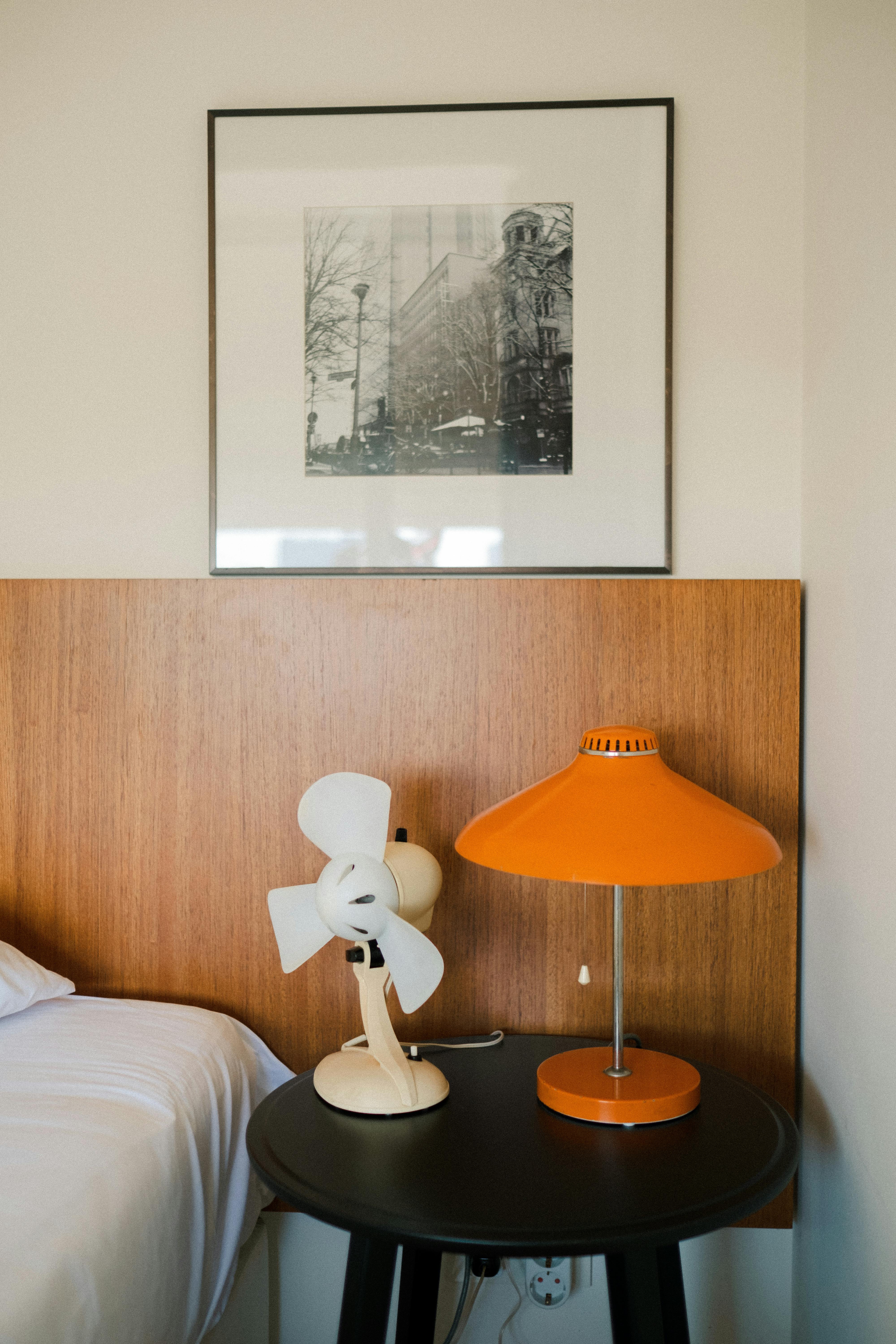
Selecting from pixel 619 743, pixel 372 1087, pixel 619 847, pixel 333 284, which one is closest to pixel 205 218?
pixel 333 284

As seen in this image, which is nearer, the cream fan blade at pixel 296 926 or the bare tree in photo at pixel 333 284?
the cream fan blade at pixel 296 926

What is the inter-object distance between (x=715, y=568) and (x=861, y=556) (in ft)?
1.01

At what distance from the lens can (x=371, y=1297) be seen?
38.7 inches

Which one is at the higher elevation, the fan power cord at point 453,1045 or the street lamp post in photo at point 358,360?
the street lamp post in photo at point 358,360

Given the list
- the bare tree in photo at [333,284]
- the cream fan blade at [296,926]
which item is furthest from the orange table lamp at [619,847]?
the bare tree in photo at [333,284]

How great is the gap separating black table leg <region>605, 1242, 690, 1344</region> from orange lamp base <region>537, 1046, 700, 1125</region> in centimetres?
14

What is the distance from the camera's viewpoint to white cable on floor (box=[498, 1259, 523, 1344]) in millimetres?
1444

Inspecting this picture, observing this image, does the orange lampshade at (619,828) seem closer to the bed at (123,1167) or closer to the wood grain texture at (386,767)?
the wood grain texture at (386,767)

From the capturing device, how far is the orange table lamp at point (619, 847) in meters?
1.06

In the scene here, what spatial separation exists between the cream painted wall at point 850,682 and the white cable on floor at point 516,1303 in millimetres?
438

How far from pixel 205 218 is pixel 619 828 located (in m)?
1.25

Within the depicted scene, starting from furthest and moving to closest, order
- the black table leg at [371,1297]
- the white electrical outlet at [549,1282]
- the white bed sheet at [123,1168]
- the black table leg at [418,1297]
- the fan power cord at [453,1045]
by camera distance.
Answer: the white electrical outlet at [549,1282], the fan power cord at [453,1045], the black table leg at [418,1297], the black table leg at [371,1297], the white bed sheet at [123,1168]

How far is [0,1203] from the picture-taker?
2.84ft

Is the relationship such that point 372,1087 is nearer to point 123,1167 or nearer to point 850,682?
point 123,1167
